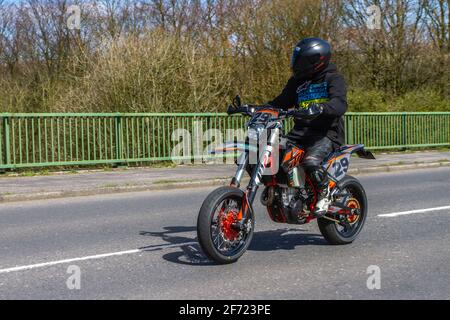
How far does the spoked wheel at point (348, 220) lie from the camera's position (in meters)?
6.67

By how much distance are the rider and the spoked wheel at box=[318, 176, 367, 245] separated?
0.39 metres

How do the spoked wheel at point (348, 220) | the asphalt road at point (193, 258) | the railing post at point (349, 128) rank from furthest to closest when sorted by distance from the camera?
the railing post at point (349, 128) < the spoked wheel at point (348, 220) < the asphalt road at point (193, 258)

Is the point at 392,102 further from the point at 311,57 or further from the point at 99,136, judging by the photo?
the point at 311,57

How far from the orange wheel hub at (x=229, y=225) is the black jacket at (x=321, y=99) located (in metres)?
1.12

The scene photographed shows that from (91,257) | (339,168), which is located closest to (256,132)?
(339,168)

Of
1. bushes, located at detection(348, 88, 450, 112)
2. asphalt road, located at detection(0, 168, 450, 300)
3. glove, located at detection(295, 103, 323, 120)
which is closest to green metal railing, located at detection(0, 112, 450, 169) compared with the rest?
bushes, located at detection(348, 88, 450, 112)

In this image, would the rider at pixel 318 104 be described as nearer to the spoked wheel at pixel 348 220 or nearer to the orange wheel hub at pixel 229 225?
the spoked wheel at pixel 348 220

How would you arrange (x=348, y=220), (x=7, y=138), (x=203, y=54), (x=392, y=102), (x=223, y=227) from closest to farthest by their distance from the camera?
(x=223, y=227) < (x=348, y=220) < (x=7, y=138) < (x=203, y=54) < (x=392, y=102)

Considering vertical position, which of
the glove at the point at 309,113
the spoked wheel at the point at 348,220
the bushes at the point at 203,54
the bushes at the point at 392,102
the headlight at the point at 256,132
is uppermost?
the bushes at the point at 203,54

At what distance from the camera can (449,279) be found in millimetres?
5395

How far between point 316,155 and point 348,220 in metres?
0.96

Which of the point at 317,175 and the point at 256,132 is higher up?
the point at 256,132

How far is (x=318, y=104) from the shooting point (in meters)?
5.89

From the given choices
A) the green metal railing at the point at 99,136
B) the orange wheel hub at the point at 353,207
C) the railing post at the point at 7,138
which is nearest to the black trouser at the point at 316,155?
the orange wheel hub at the point at 353,207
